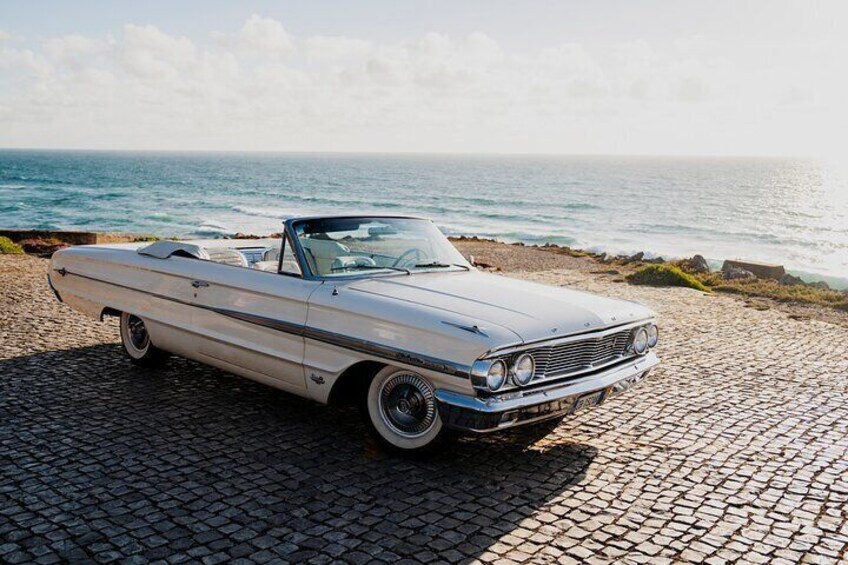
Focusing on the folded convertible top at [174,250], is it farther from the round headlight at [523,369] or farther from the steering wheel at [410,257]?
the round headlight at [523,369]

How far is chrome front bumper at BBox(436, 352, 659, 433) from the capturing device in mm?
4121

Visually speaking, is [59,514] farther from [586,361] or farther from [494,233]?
[494,233]

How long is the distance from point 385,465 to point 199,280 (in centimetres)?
219

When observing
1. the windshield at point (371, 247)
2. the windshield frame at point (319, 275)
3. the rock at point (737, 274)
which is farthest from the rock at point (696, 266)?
the windshield frame at point (319, 275)

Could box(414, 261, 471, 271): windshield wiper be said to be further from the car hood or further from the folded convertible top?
the folded convertible top

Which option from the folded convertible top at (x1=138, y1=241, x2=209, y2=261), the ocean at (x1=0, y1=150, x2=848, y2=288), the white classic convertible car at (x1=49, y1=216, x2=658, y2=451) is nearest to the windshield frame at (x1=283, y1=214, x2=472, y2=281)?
the white classic convertible car at (x1=49, y1=216, x2=658, y2=451)

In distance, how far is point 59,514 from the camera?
3879 millimetres

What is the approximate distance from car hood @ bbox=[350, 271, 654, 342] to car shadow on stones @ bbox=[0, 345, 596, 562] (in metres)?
0.95

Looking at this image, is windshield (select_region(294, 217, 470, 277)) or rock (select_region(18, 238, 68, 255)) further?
rock (select_region(18, 238, 68, 255))

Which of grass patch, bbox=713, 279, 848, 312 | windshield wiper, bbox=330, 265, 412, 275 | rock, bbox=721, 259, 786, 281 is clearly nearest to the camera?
windshield wiper, bbox=330, 265, 412, 275

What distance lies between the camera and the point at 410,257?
5.70 meters

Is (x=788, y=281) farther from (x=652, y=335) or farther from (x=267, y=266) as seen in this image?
(x=267, y=266)

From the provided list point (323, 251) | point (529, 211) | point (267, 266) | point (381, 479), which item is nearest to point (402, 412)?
point (381, 479)

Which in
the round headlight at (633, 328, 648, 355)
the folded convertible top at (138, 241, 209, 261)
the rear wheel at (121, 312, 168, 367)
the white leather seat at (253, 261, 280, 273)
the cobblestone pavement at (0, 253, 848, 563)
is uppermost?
the folded convertible top at (138, 241, 209, 261)
